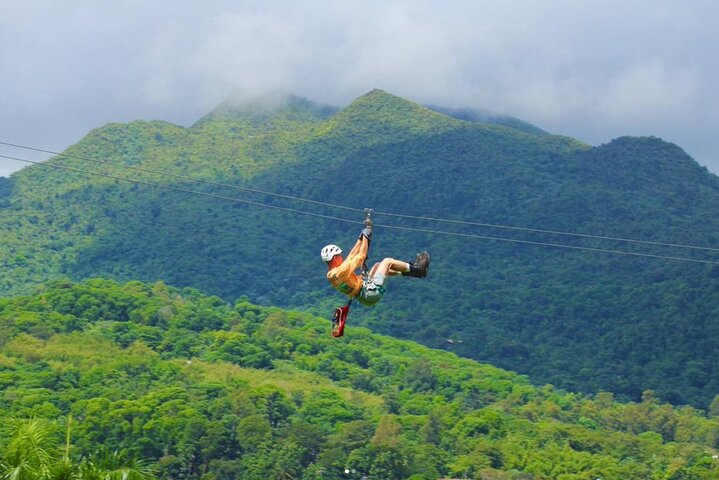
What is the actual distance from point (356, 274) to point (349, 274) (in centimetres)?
30

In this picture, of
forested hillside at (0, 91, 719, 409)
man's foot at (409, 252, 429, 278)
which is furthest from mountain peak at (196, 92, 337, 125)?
man's foot at (409, 252, 429, 278)

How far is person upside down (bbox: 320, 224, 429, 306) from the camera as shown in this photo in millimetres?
20578

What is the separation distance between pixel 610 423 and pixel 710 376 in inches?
692

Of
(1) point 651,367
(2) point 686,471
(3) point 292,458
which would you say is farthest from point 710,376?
(3) point 292,458

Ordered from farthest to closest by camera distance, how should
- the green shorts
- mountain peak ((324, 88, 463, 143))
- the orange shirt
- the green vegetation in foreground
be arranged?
mountain peak ((324, 88, 463, 143)) → the green vegetation in foreground → the green shorts → the orange shirt

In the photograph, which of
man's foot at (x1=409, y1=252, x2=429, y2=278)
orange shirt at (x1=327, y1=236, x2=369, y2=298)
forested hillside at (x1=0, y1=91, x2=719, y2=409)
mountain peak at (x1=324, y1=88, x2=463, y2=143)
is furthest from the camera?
mountain peak at (x1=324, y1=88, x2=463, y2=143)

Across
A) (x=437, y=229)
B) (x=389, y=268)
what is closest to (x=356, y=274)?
(x=389, y=268)

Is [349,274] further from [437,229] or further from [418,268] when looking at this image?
[437,229]

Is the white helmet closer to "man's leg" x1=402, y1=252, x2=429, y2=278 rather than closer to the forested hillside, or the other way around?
"man's leg" x1=402, y1=252, x2=429, y2=278

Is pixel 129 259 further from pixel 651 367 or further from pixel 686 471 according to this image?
pixel 686 471

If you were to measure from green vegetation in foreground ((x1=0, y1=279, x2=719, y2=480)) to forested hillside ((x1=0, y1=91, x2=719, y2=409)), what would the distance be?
10.2m

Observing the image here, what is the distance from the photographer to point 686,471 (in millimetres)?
74062

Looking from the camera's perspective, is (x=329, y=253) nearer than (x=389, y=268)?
Yes

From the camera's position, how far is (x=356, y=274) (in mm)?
20875
